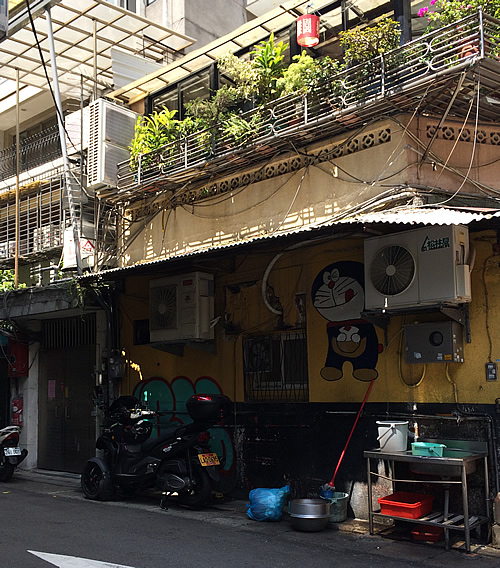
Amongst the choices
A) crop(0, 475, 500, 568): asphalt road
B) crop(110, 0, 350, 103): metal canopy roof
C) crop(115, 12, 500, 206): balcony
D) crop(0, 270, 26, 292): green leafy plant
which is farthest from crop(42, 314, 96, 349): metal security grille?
crop(110, 0, 350, 103): metal canopy roof

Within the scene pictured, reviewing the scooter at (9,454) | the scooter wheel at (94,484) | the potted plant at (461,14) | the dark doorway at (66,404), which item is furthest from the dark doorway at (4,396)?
the potted plant at (461,14)

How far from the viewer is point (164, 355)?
1085 centimetres

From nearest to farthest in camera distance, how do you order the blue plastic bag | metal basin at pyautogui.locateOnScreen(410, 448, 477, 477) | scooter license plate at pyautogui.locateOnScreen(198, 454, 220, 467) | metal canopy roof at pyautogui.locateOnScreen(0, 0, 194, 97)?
1. metal basin at pyautogui.locateOnScreen(410, 448, 477, 477)
2. the blue plastic bag
3. scooter license plate at pyautogui.locateOnScreen(198, 454, 220, 467)
4. metal canopy roof at pyautogui.locateOnScreen(0, 0, 194, 97)

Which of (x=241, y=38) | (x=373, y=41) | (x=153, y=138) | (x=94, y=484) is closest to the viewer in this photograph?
(x=373, y=41)

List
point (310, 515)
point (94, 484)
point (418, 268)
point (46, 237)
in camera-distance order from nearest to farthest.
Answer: point (418, 268) → point (310, 515) → point (94, 484) → point (46, 237)

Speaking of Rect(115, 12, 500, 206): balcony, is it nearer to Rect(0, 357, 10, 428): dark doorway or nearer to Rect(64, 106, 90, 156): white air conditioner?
Rect(64, 106, 90, 156): white air conditioner

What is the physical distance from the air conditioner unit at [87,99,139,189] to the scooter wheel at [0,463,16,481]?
5513 mm

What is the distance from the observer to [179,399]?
10.5m

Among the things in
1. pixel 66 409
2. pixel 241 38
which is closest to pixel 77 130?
pixel 241 38

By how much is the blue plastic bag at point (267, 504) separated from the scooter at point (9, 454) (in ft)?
18.8

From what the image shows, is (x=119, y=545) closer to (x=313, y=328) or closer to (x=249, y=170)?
(x=313, y=328)

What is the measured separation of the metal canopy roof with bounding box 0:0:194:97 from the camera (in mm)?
11484

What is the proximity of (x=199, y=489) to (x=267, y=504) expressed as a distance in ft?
3.85

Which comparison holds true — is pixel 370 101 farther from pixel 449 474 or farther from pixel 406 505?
pixel 406 505
